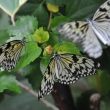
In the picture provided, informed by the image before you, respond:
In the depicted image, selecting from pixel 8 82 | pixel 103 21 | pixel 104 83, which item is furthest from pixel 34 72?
pixel 104 83

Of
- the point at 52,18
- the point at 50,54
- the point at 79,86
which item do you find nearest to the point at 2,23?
the point at 79,86

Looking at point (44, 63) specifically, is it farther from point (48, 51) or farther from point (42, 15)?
point (42, 15)

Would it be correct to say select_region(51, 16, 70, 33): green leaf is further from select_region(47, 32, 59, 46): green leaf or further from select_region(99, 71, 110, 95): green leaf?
select_region(99, 71, 110, 95): green leaf

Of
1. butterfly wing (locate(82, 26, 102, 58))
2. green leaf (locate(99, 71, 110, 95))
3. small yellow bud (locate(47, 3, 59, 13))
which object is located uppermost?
small yellow bud (locate(47, 3, 59, 13))

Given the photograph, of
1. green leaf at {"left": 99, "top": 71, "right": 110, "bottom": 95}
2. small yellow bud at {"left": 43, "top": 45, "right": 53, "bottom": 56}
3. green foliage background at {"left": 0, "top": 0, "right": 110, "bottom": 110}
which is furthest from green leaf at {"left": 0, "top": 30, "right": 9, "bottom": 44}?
green leaf at {"left": 99, "top": 71, "right": 110, "bottom": 95}

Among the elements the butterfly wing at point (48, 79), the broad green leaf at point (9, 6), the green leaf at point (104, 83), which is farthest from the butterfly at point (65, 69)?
the green leaf at point (104, 83)

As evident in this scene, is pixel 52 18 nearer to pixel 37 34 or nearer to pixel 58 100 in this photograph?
pixel 37 34
